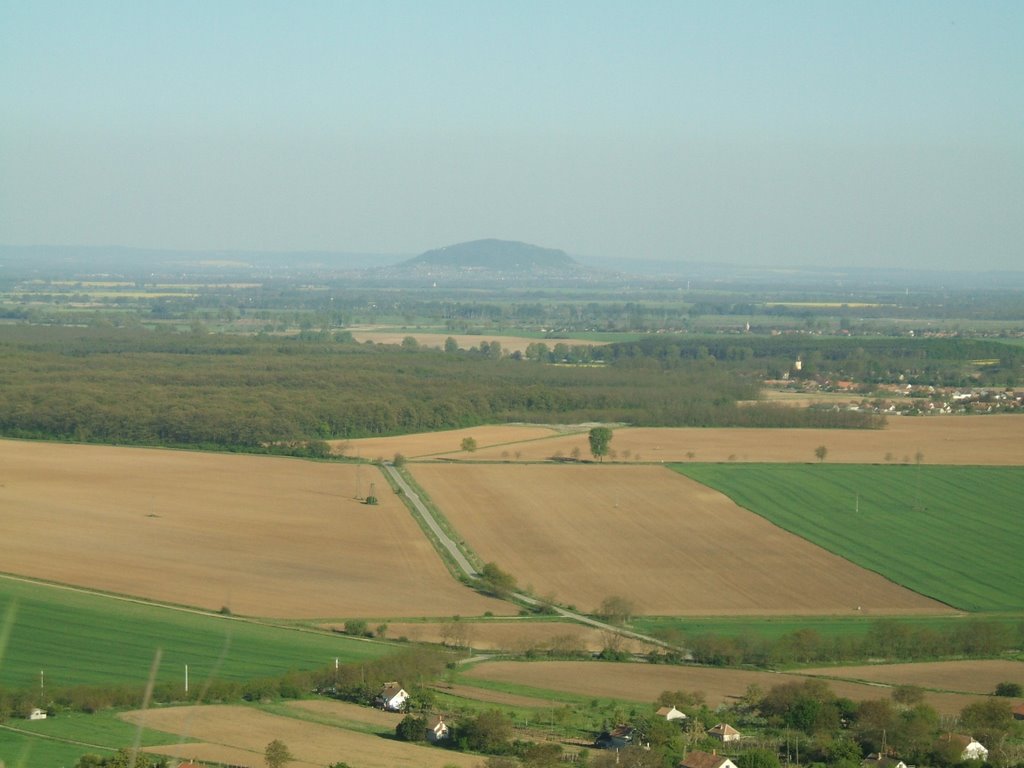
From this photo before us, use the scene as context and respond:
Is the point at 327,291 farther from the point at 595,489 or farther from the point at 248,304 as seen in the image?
the point at 595,489

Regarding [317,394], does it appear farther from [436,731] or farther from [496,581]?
[436,731]

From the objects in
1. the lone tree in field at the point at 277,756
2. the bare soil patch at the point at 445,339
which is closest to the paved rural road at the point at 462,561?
the lone tree in field at the point at 277,756

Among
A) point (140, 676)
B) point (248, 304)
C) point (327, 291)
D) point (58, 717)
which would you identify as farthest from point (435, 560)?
point (327, 291)

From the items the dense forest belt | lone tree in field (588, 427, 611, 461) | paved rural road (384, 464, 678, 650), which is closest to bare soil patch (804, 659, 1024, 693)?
paved rural road (384, 464, 678, 650)

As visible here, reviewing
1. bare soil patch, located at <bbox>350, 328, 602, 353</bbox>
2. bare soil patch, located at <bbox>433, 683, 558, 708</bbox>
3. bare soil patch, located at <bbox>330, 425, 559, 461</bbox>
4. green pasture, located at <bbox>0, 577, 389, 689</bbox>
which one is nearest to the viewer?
bare soil patch, located at <bbox>433, 683, 558, 708</bbox>

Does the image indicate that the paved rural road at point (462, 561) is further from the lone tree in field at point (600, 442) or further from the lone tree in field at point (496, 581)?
the lone tree in field at point (600, 442)

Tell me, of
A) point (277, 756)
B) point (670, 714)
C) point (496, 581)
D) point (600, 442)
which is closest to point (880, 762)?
point (670, 714)

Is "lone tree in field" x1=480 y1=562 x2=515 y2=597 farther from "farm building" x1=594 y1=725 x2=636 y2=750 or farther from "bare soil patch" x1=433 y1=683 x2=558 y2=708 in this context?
"farm building" x1=594 y1=725 x2=636 y2=750
